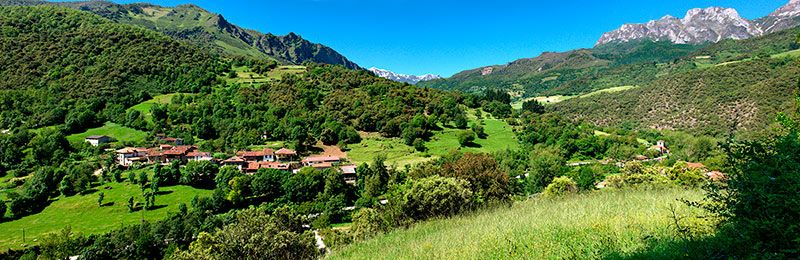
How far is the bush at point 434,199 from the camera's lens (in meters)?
11.7

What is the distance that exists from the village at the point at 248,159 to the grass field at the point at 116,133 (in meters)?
4.58

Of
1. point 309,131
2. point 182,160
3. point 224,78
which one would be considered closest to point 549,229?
point 182,160

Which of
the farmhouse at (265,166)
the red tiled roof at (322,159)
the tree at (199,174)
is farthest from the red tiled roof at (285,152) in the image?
the tree at (199,174)

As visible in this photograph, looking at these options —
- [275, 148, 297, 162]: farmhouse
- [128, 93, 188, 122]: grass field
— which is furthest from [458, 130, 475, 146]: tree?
[128, 93, 188, 122]: grass field

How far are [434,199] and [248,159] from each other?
5261cm

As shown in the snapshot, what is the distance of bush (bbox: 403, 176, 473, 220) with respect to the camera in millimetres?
11734

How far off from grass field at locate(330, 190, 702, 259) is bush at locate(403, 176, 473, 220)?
3.08m

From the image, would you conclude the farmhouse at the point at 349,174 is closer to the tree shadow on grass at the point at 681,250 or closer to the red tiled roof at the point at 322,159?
the red tiled roof at the point at 322,159

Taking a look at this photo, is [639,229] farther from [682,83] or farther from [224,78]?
[682,83]

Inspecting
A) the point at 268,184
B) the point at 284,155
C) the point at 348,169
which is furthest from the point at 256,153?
the point at 348,169

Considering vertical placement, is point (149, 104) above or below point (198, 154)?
above

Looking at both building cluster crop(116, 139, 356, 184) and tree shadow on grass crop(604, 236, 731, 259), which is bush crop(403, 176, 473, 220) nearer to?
tree shadow on grass crop(604, 236, 731, 259)

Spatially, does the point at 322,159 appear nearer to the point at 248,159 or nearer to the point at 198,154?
the point at 248,159

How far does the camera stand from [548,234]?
237 inches
